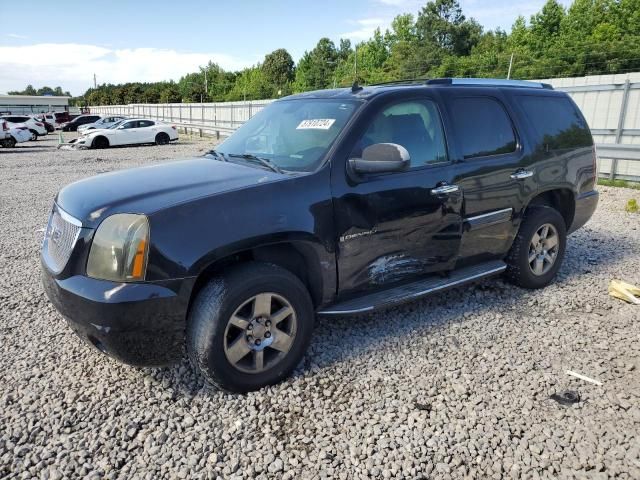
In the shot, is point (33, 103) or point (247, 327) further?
point (33, 103)

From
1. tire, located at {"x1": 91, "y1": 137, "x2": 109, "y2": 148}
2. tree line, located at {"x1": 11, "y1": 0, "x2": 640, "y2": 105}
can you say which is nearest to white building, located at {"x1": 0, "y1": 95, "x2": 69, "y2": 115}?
tree line, located at {"x1": 11, "y1": 0, "x2": 640, "y2": 105}

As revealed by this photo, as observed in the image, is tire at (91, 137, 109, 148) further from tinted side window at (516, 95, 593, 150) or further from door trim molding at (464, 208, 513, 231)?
door trim molding at (464, 208, 513, 231)

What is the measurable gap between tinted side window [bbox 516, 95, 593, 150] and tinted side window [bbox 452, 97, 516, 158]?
1.25ft

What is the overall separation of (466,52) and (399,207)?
208 ft

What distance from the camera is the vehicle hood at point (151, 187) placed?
283cm

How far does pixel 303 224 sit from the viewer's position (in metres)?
3.10

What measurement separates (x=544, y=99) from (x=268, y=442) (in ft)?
13.7

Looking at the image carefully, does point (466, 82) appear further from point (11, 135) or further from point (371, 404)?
point (11, 135)

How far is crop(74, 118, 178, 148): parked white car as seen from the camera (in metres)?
23.4

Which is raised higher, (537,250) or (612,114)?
(612,114)

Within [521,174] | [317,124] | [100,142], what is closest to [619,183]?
[521,174]

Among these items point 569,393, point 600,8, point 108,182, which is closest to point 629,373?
point 569,393

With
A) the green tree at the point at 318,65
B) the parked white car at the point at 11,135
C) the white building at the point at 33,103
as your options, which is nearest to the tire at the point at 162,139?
the parked white car at the point at 11,135

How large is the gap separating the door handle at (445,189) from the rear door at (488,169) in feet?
0.22
